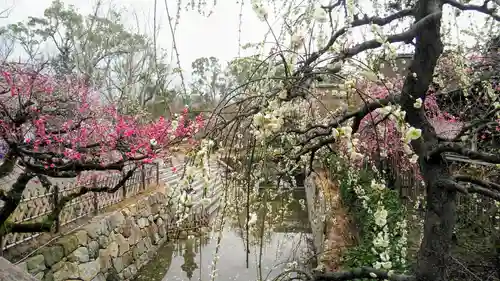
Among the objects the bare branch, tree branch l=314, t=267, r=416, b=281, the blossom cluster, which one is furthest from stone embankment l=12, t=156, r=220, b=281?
the bare branch

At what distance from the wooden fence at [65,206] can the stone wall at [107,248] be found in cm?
26

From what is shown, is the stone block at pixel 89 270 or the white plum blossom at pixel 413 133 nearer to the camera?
the white plum blossom at pixel 413 133

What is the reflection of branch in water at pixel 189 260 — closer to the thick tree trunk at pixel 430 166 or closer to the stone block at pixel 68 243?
the stone block at pixel 68 243

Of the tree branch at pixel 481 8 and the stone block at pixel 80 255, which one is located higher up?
the tree branch at pixel 481 8

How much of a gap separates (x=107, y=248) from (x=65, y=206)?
116cm

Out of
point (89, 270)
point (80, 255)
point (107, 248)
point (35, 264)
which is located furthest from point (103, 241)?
point (35, 264)

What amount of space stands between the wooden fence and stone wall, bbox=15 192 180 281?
26 centimetres

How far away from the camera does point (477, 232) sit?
4406mm

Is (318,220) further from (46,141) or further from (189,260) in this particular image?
(46,141)

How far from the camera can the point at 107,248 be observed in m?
6.20

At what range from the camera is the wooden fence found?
462cm

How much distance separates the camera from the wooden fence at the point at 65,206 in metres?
4.62

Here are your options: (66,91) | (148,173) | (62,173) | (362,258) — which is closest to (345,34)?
(362,258)

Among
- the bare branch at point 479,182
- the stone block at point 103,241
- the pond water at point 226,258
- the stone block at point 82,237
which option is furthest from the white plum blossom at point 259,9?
the stone block at point 103,241
